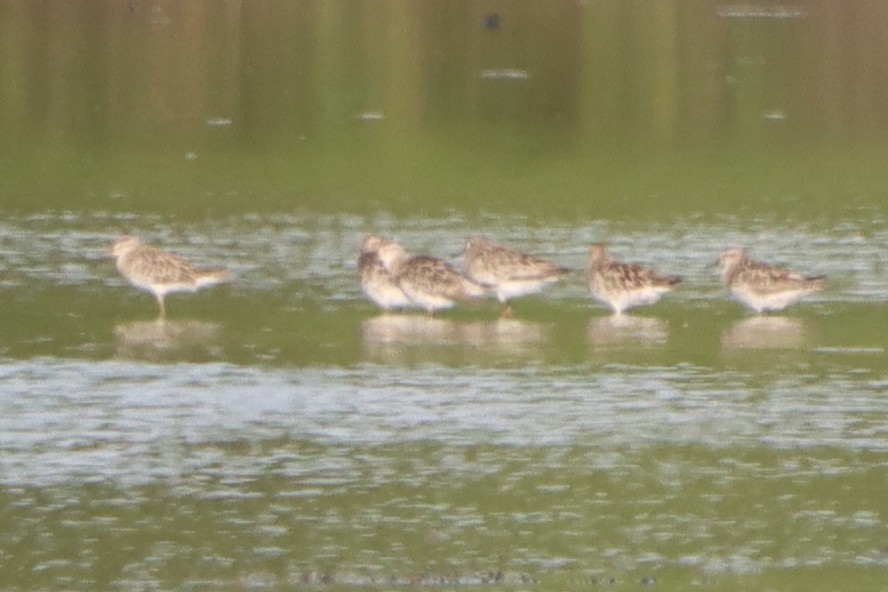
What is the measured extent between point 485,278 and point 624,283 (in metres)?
1.06

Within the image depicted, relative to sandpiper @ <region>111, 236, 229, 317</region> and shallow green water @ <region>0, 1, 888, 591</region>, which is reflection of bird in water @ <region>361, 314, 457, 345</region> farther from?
sandpiper @ <region>111, 236, 229, 317</region>

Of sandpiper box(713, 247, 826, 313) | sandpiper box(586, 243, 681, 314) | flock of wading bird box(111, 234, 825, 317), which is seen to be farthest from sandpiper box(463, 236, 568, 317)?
sandpiper box(713, 247, 826, 313)

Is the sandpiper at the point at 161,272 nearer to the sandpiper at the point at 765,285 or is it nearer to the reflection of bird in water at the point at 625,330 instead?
the reflection of bird in water at the point at 625,330

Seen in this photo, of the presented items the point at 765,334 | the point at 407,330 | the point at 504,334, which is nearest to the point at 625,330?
the point at 504,334

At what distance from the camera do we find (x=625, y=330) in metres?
15.6

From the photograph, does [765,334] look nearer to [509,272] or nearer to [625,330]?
[625,330]

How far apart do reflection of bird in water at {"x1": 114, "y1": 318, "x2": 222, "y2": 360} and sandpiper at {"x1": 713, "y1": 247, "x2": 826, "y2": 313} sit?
355 cm

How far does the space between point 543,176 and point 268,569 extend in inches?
554

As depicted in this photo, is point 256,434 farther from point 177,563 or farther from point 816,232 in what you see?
point 816,232

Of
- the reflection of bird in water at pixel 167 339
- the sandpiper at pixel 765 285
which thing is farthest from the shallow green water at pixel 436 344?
the sandpiper at pixel 765 285

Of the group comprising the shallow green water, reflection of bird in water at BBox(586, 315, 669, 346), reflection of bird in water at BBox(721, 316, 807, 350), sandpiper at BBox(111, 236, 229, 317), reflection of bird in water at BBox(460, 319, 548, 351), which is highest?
sandpiper at BBox(111, 236, 229, 317)

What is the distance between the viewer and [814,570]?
973 centimetres

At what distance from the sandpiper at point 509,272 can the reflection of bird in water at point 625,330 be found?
1.77ft

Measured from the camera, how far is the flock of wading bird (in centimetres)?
1600
